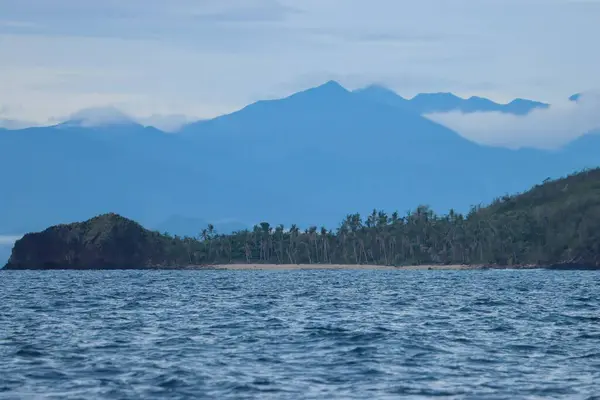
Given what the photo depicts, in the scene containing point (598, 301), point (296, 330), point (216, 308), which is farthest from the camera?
point (598, 301)

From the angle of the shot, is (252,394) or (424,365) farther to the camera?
(424,365)

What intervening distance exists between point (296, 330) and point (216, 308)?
2686cm

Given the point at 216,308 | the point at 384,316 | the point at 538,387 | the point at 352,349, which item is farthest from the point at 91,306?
the point at 538,387

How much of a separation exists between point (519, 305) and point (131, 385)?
60.5 metres

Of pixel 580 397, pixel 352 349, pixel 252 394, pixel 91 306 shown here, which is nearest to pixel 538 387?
pixel 580 397

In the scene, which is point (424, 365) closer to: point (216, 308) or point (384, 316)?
point (384, 316)

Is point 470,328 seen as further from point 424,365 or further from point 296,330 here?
point 424,365

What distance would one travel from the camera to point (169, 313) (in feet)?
268

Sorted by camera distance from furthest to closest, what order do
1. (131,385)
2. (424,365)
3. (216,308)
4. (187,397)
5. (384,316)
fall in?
1. (216,308)
2. (384,316)
3. (424,365)
4. (131,385)
5. (187,397)

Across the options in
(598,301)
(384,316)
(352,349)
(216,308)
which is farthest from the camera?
(598,301)

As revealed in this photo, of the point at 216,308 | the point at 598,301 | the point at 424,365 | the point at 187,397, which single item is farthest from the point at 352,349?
the point at 598,301

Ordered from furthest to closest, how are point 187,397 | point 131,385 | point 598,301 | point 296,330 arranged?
point 598,301
point 296,330
point 131,385
point 187,397

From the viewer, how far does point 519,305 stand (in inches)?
3718

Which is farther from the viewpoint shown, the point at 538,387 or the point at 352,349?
the point at 352,349
